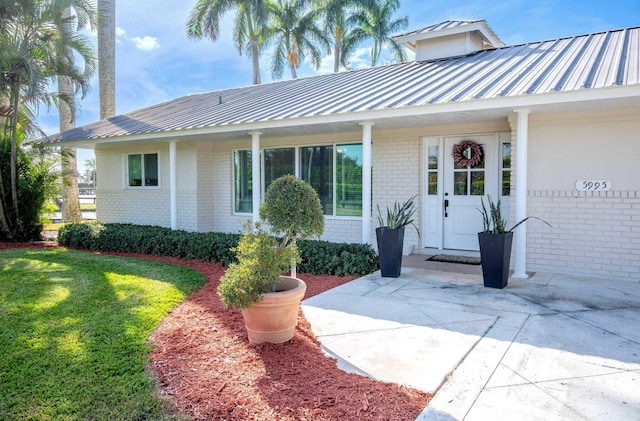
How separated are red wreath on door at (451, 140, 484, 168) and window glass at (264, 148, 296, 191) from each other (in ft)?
11.9

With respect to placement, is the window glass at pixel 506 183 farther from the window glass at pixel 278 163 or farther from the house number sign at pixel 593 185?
the window glass at pixel 278 163

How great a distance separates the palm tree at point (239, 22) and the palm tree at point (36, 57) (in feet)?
33.1

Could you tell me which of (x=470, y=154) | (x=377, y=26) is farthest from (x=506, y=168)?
(x=377, y=26)

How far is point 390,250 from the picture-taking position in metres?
6.48

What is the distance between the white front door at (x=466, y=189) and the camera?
7.95 metres

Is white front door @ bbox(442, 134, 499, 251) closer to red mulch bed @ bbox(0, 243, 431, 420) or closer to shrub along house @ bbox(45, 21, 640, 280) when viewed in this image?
shrub along house @ bbox(45, 21, 640, 280)

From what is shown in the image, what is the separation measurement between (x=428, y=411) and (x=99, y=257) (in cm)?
773

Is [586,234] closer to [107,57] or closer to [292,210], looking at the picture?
[292,210]

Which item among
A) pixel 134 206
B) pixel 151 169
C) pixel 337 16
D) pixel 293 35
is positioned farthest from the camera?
pixel 337 16

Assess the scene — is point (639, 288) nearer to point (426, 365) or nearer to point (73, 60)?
point (426, 365)

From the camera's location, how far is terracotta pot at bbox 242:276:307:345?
3.79 metres

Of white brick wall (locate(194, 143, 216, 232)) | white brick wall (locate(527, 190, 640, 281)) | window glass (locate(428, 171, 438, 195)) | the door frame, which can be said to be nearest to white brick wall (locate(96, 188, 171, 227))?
white brick wall (locate(194, 143, 216, 232))

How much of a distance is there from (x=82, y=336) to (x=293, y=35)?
79.4ft

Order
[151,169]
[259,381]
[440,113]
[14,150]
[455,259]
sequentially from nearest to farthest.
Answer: [259,381], [440,113], [455,259], [14,150], [151,169]
